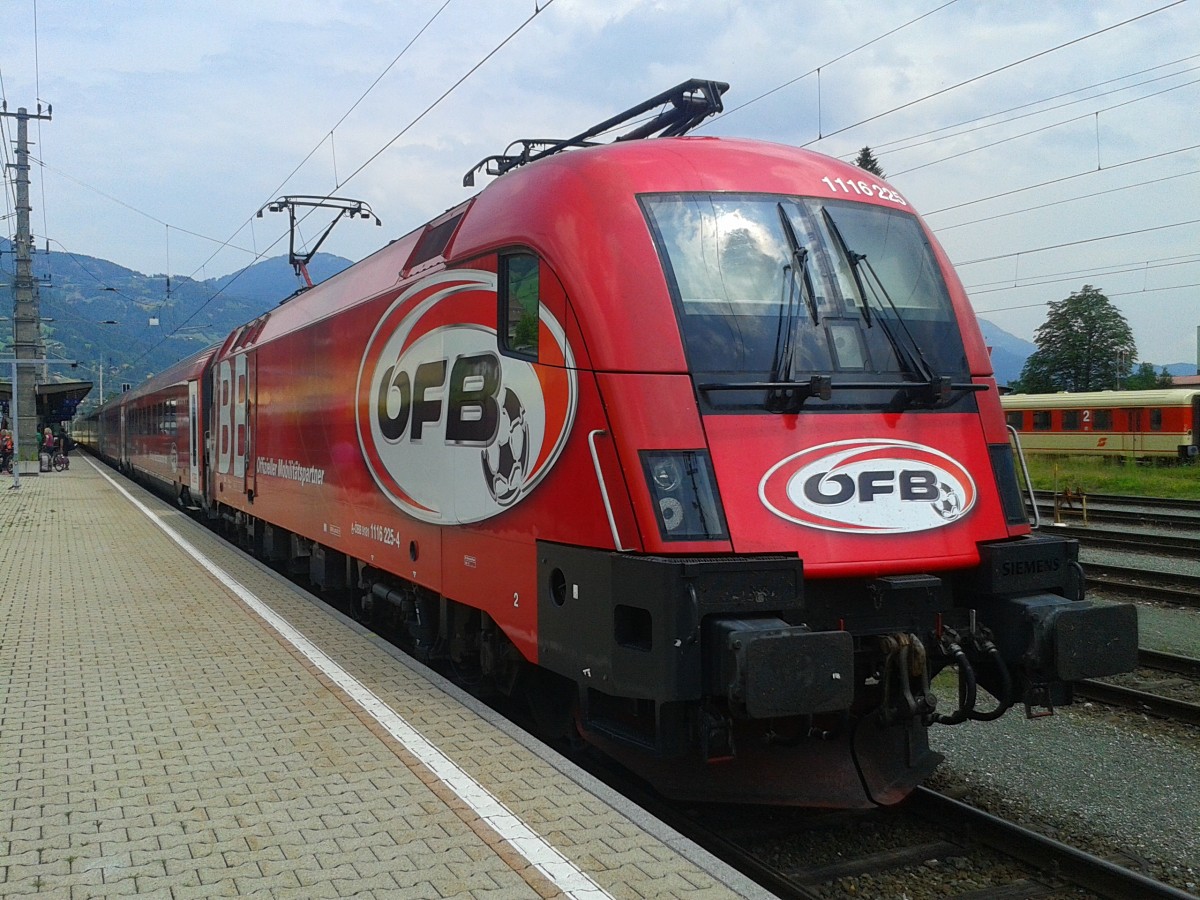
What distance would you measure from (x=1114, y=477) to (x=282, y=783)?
89.2 ft

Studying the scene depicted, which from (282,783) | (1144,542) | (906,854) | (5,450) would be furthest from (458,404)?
(5,450)

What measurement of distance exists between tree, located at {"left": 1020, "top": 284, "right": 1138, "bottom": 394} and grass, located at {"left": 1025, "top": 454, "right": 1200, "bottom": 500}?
3870cm

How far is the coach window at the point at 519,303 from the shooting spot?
545 cm

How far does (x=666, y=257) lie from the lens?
504 cm

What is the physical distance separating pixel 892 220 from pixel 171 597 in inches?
311

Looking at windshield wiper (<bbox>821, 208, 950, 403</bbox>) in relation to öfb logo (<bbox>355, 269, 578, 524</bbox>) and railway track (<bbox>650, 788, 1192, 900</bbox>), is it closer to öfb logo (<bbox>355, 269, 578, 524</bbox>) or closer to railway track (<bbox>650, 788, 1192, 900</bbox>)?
öfb logo (<bbox>355, 269, 578, 524</bbox>)

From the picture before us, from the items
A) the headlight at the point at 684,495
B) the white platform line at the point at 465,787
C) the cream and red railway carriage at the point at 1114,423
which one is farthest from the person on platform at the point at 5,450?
the headlight at the point at 684,495

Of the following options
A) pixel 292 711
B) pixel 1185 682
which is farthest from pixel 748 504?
pixel 1185 682

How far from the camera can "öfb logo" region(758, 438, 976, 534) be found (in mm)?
4719

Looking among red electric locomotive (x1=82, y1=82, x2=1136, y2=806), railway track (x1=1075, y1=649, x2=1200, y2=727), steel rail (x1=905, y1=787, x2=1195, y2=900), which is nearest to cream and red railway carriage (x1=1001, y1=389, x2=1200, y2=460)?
railway track (x1=1075, y1=649, x2=1200, y2=727)

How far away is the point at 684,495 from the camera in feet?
15.1

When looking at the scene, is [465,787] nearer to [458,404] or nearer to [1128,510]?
[458,404]

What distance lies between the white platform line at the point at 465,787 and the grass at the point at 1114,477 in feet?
58.7

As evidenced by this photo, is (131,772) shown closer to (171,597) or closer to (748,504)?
(748,504)
